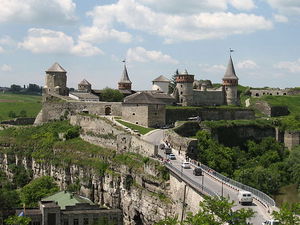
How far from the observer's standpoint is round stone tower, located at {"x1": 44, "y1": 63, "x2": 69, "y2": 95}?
93750 mm

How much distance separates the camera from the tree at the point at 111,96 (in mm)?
93688

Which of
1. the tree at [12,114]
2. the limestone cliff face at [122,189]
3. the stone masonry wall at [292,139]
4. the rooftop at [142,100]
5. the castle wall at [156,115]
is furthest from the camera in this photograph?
the tree at [12,114]

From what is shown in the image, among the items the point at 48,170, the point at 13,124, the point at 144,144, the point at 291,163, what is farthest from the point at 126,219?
the point at 13,124

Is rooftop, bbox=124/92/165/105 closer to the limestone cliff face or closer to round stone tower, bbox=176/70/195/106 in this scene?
the limestone cliff face

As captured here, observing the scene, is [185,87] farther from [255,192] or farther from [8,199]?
[255,192]

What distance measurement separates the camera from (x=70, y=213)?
2350 inches

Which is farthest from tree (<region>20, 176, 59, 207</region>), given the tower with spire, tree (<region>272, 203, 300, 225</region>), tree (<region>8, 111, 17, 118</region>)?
tree (<region>8, 111, 17, 118</region>)

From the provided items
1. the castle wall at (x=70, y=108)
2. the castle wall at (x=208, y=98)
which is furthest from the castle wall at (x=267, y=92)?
the castle wall at (x=70, y=108)

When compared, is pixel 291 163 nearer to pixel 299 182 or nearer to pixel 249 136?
pixel 299 182

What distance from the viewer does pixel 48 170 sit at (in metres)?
77.8

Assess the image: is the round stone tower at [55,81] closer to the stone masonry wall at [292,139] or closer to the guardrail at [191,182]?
the stone masonry wall at [292,139]

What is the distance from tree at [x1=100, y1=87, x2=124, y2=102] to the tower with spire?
5359mm

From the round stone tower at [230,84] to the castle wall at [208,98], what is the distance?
104cm

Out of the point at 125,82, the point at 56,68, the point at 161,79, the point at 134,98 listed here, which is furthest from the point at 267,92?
the point at 134,98
